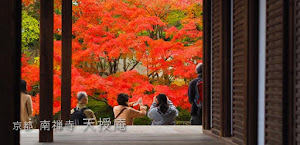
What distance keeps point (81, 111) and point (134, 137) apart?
806 millimetres

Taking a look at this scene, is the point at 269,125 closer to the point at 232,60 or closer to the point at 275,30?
the point at 275,30

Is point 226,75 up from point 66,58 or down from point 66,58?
down

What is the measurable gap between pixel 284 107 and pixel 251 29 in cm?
85

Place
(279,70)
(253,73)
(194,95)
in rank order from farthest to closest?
1. (194,95)
2. (253,73)
3. (279,70)

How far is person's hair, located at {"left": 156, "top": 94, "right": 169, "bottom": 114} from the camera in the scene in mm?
5784

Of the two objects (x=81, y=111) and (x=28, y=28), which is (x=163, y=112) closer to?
(x=81, y=111)

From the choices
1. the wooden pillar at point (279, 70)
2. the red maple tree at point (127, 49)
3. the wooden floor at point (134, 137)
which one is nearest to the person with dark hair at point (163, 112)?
the wooden floor at point (134, 137)

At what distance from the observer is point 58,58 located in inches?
364

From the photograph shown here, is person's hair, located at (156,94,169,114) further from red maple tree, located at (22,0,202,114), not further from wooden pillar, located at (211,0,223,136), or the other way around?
red maple tree, located at (22,0,202,114)

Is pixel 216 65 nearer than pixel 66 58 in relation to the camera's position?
Yes

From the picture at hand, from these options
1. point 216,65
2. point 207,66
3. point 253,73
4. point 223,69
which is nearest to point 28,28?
point 207,66

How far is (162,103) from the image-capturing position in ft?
19.5

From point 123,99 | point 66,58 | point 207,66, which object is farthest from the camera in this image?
point 66,58
